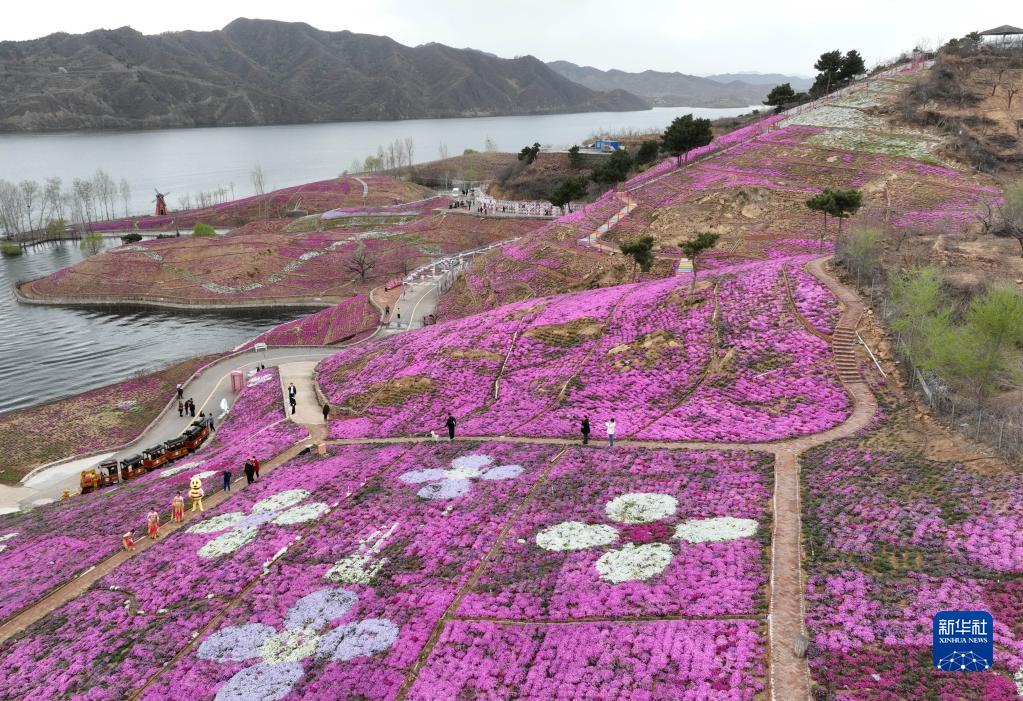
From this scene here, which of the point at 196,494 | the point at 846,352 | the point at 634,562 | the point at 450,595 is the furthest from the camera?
the point at 846,352

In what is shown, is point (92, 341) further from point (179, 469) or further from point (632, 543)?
point (632, 543)

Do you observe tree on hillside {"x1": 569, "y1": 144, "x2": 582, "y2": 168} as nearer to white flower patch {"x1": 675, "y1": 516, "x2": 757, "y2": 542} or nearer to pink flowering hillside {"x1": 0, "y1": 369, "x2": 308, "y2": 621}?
pink flowering hillside {"x1": 0, "y1": 369, "x2": 308, "y2": 621}

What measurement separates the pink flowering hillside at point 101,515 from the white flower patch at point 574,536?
18.5 m

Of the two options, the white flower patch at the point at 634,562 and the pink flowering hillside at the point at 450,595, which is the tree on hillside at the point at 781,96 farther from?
the white flower patch at the point at 634,562

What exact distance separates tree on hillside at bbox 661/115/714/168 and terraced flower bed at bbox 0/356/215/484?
60603mm

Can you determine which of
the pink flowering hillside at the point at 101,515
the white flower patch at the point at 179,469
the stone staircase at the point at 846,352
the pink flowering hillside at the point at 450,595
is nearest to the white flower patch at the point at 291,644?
the pink flowering hillside at the point at 450,595

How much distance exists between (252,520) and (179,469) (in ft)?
43.8

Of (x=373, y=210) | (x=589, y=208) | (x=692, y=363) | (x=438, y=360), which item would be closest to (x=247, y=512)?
(x=438, y=360)

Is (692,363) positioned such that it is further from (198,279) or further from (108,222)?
(108,222)

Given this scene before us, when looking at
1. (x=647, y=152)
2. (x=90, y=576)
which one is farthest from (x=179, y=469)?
(x=647, y=152)

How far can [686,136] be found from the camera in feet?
285

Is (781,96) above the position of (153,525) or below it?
above

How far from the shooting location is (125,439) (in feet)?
172

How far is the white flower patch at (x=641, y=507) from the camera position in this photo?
2497cm
